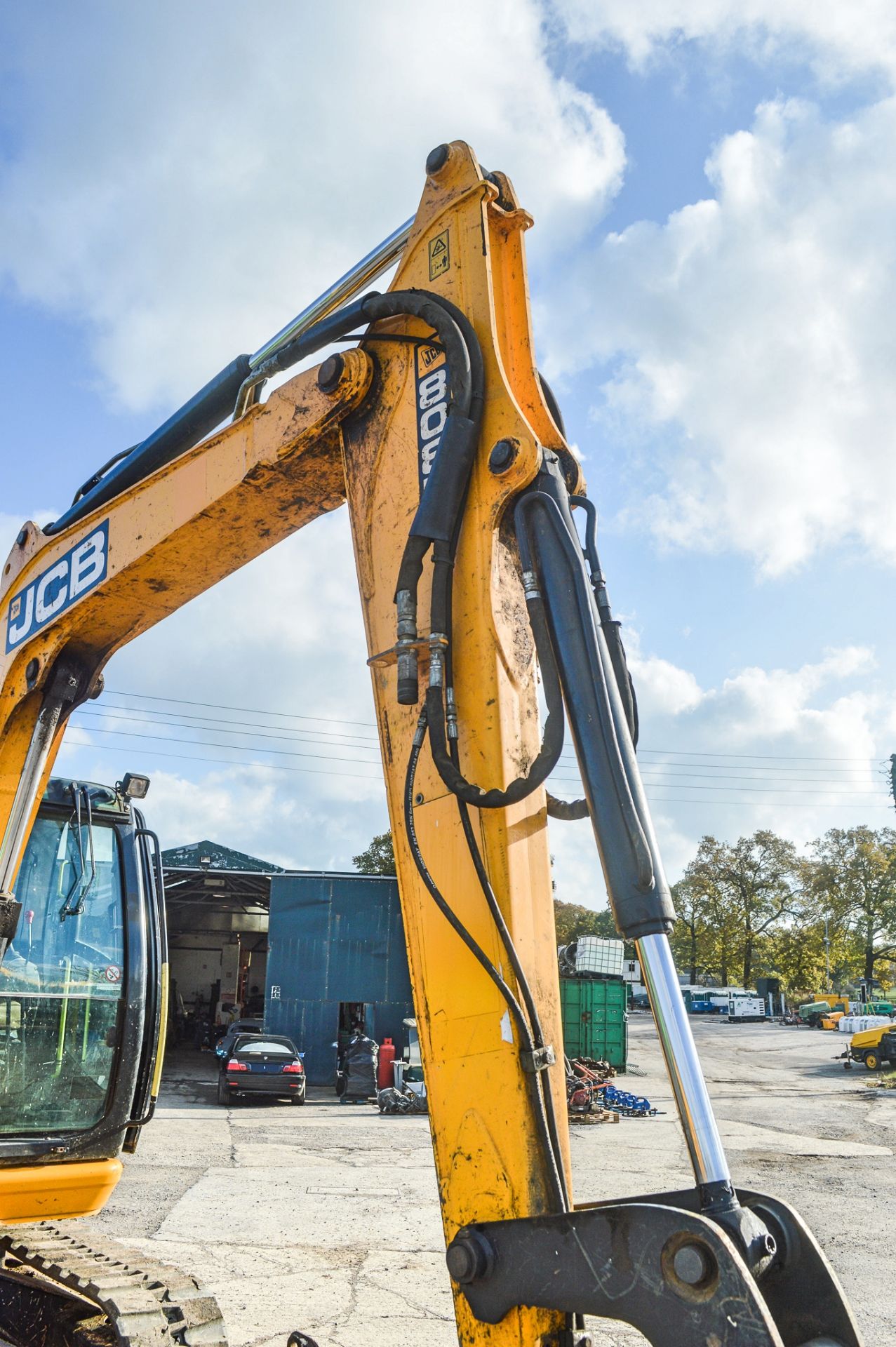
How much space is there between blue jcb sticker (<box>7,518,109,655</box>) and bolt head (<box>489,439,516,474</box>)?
1685 mm

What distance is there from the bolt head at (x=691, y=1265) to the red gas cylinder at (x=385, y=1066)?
63.1 ft

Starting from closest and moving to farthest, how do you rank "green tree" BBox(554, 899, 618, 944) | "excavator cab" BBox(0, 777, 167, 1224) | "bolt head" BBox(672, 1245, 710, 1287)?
1. "bolt head" BBox(672, 1245, 710, 1287)
2. "excavator cab" BBox(0, 777, 167, 1224)
3. "green tree" BBox(554, 899, 618, 944)

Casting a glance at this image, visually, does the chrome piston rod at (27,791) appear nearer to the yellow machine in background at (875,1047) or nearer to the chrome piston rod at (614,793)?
the chrome piston rod at (614,793)

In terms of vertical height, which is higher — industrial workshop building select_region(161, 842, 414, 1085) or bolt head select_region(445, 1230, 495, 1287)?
industrial workshop building select_region(161, 842, 414, 1085)

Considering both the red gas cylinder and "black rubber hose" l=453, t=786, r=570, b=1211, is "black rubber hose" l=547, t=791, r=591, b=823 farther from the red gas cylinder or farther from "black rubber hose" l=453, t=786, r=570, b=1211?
the red gas cylinder

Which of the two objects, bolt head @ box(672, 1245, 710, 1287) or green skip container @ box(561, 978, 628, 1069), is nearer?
bolt head @ box(672, 1245, 710, 1287)

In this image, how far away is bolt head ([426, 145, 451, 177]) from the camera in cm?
299

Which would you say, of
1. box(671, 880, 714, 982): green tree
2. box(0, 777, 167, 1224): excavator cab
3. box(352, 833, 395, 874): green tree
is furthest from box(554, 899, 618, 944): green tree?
box(0, 777, 167, 1224): excavator cab

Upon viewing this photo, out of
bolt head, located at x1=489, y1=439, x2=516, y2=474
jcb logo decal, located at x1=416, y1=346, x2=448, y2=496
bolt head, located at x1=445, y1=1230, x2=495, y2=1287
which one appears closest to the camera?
bolt head, located at x1=445, y1=1230, x2=495, y2=1287

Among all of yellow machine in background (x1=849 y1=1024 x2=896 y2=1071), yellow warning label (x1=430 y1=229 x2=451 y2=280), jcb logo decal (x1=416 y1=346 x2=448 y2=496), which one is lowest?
yellow machine in background (x1=849 y1=1024 x2=896 y2=1071)

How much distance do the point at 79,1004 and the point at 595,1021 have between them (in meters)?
19.8

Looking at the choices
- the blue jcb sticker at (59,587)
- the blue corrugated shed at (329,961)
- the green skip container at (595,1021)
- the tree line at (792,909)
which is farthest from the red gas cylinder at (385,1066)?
the tree line at (792,909)

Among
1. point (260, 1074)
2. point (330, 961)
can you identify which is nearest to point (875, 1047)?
point (330, 961)

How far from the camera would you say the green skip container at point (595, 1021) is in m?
22.5
